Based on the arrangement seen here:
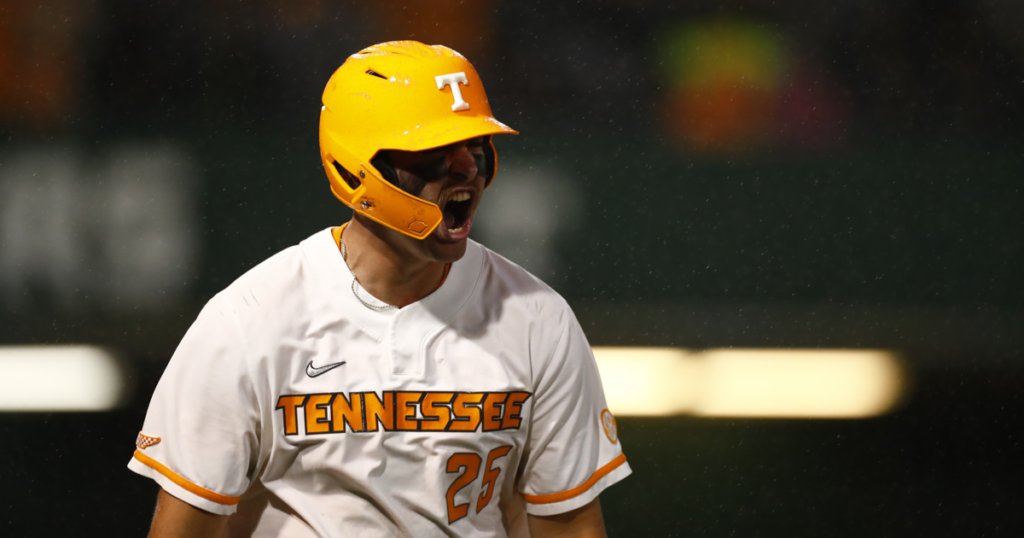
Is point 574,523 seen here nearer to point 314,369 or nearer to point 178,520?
point 314,369

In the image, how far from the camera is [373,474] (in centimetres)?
135

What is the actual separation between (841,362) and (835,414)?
148 mm

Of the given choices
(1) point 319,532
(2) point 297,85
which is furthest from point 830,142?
(1) point 319,532

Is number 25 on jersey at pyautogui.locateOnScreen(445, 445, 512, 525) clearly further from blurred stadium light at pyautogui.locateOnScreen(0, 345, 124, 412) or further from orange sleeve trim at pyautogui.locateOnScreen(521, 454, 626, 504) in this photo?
blurred stadium light at pyautogui.locateOnScreen(0, 345, 124, 412)

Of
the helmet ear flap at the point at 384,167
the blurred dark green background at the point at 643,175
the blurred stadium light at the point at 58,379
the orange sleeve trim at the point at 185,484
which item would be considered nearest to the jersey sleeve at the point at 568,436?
the helmet ear flap at the point at 384,167

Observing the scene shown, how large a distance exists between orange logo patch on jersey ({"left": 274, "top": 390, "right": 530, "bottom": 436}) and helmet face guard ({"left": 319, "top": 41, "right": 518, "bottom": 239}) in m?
0.23

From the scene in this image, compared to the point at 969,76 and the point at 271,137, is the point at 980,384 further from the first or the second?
the point at 271,137

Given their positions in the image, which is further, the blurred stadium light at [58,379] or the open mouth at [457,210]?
the blurred stadium light at [58,379]

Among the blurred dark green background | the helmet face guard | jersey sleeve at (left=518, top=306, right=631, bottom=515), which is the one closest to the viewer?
the helmet face guard

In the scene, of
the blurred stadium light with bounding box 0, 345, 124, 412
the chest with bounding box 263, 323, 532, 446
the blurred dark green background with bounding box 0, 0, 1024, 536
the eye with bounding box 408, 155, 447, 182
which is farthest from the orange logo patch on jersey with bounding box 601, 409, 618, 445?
the blurred stadium light with bounding box 0, 345, 124, 412

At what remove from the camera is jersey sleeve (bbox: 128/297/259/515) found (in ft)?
4.31

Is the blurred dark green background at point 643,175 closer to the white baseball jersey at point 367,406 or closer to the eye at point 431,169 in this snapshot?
the white baseball jersey at point 367,406

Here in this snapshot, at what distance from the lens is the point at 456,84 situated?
1350 millimetres

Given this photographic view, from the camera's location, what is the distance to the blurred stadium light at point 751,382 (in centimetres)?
257
